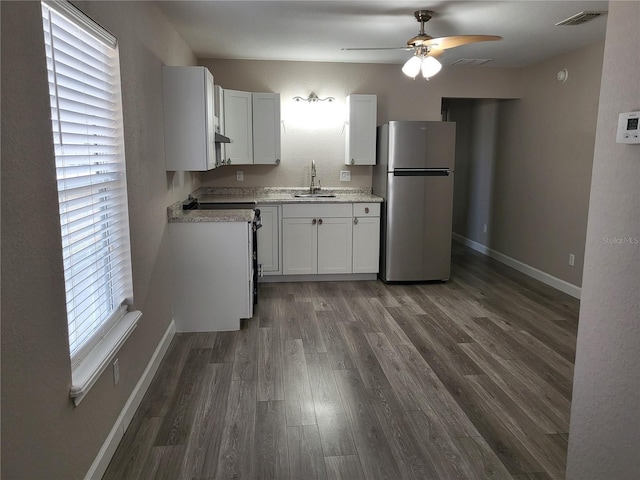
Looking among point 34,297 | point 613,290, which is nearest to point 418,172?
point 613,290

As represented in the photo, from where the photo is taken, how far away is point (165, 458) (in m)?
2.29

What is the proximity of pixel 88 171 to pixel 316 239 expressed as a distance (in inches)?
131

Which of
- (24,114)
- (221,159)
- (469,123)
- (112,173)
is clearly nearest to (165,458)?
(112,173)

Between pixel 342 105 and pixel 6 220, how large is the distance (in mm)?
4669

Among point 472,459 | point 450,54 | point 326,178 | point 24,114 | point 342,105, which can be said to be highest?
point 450,54

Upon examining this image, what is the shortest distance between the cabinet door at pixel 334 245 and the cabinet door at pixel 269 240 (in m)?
0.44

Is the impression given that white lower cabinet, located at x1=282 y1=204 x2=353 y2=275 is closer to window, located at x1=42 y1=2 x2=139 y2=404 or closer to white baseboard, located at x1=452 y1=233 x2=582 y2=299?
white baseboard, located at x1=452 y1=233 x2=582 y2=299

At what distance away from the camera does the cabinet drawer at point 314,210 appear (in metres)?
5.21

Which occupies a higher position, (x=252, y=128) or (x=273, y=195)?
(x=252, y=128)

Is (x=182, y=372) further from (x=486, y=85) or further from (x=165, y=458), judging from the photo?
(x=486, y=85)

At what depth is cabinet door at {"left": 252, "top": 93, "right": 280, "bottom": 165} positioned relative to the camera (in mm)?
5340

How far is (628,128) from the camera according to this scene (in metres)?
1.62

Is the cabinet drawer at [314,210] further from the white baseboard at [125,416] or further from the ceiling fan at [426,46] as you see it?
the white baseboard at [125,416]

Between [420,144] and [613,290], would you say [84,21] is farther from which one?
[420,144]
